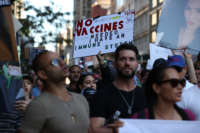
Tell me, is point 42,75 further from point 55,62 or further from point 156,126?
point 156,126

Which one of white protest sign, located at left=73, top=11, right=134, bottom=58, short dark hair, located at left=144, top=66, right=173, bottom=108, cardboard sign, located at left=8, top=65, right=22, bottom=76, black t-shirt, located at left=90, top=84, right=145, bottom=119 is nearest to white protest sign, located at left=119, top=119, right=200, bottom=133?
short dark hair, located at left=144, top=66, right=173, bottom=108

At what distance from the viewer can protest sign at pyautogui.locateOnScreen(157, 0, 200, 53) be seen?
6.07 m

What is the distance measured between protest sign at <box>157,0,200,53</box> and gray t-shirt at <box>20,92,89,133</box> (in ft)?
9.19

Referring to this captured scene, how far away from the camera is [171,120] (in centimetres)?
345

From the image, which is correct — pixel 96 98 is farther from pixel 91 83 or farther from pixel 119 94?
pixel 91 83

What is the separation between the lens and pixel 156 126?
348cm

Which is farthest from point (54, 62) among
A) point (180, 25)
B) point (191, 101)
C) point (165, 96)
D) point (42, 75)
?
point (180, 25)

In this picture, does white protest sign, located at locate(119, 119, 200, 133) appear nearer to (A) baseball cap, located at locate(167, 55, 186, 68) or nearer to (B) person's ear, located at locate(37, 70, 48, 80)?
(A) baseball cap, located at locate(167, 55, 186, 68)

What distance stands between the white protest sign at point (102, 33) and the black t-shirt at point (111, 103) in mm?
3663

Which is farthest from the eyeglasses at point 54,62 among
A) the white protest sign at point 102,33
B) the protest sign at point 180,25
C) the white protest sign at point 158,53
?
the white protest sign at point 158,53

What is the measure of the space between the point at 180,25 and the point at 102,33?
85.2 inches

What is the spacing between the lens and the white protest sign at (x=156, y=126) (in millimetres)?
3473

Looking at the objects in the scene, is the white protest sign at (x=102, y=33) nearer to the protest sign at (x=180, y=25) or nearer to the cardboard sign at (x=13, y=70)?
the protest sign at (x=180, y=25)

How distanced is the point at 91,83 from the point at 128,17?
1490 mm
